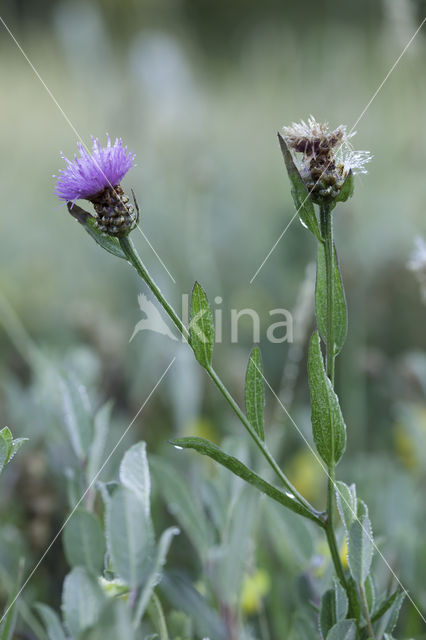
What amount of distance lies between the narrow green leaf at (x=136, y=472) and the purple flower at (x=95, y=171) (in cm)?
14

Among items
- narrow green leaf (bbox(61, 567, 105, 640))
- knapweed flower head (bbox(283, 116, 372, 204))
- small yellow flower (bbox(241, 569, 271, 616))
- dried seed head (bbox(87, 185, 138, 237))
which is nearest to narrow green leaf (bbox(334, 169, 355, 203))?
knapweed flower head (bbox(283, 116, 372, 204))

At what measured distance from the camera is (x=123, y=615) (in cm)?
25

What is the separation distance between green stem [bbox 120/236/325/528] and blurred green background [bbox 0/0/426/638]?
189 mm

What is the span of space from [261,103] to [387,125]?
559 millimetres

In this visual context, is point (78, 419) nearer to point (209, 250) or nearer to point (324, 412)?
point (324, 412)

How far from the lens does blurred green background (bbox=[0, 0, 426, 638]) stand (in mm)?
712

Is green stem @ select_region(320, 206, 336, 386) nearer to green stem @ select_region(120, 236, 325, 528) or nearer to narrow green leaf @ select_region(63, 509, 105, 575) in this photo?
green stem @ select_region(120, 236, 325, 528)

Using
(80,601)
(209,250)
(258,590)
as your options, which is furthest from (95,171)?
(209,250)

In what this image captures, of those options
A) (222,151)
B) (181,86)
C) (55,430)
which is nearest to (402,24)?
(55,430)

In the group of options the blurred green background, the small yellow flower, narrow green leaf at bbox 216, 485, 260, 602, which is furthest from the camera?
the blurred green background

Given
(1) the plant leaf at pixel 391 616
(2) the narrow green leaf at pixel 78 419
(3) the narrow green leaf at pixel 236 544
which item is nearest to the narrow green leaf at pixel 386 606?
(1) the plant leaf at pixel 391 616

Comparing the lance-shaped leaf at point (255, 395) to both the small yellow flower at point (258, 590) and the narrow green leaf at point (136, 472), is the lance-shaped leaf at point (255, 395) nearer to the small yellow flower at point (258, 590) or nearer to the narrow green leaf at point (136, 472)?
the narrow green leaf at point (136, 472)

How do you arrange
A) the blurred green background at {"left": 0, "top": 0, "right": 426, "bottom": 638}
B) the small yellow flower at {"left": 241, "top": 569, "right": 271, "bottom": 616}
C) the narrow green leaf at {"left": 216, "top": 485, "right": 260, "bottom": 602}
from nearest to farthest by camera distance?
the narrow green leaf at {"left": 216, "top": 485, "right": 260, "bottom": 602} < the small yellow flower at {"left": 241, "top": 569, "right": 271, "bottom": 616} < the blurred green background at {"left": 0, "top": 0, "right": 426, "bottom": 638}

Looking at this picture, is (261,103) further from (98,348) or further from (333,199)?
(333,199)
